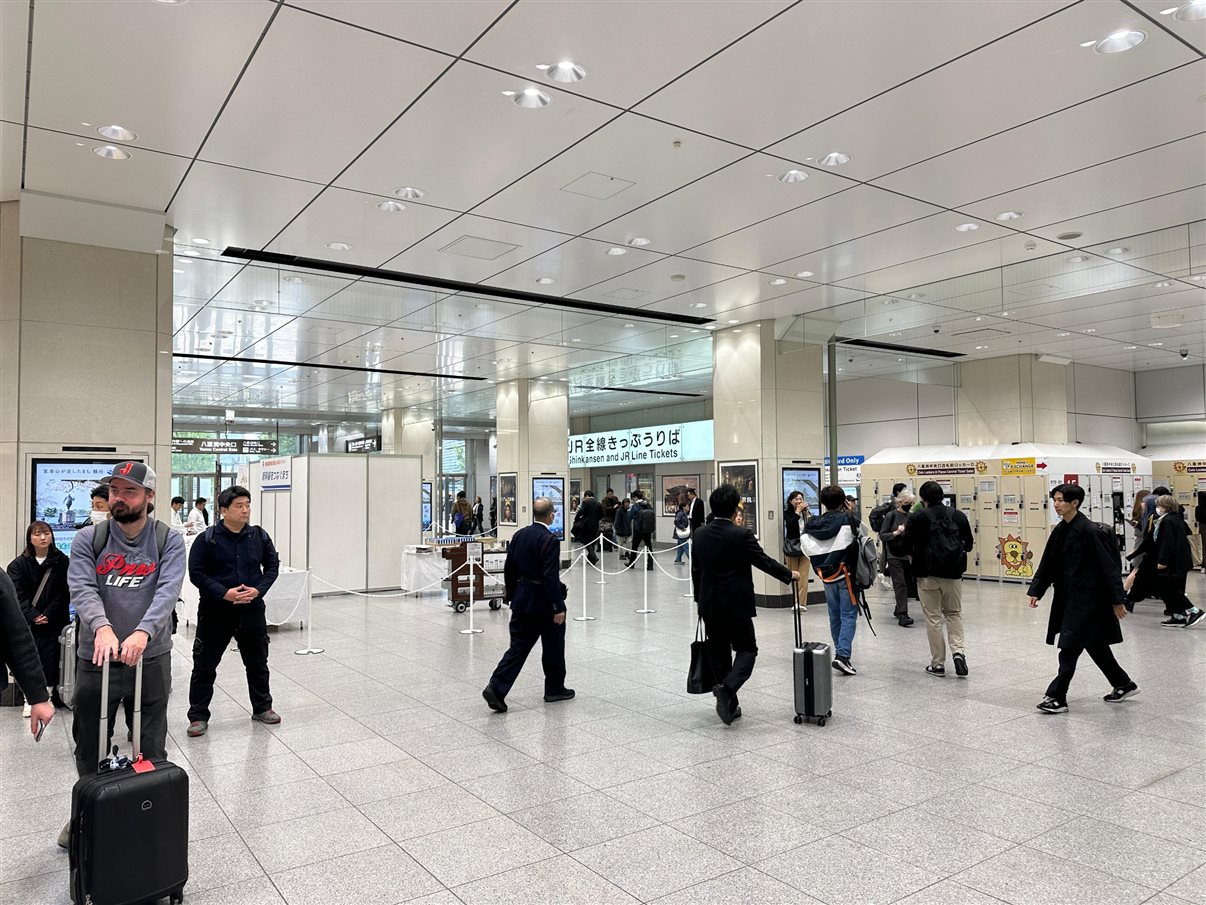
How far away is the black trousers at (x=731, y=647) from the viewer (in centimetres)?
591

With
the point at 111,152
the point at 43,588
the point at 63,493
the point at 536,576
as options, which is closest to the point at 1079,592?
the point at 536,576

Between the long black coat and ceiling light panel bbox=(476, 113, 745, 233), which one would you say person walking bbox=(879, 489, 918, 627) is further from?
ceiling light panel bbox=(476, 113, 745, 233)

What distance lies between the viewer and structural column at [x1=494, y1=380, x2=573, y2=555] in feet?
62.8

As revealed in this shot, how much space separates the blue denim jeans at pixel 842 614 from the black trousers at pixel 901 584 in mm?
3224

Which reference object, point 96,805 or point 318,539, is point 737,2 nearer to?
point 96,805

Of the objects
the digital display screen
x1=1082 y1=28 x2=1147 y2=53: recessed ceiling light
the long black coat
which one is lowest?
the long black coat

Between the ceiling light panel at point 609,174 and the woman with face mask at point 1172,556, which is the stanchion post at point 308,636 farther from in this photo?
the woman with face mask at point 1172,556

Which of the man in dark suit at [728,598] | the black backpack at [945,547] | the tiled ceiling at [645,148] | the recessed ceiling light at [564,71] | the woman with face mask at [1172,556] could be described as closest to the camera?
the tiled ceiling at [645,148]

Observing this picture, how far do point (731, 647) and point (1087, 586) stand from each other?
8.92ft

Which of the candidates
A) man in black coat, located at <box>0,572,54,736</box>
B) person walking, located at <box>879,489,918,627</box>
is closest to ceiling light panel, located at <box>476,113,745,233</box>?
man in black coat, located at <box>0,572,54,736</box>

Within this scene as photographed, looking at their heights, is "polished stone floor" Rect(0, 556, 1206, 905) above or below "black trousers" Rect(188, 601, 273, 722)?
below

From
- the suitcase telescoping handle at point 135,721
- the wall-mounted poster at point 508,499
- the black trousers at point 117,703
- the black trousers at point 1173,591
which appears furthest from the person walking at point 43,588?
the wall-mounted poster at point 508,499

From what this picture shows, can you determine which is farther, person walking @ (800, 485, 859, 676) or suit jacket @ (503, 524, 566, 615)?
person walking @ (800, 485, 859, 676)

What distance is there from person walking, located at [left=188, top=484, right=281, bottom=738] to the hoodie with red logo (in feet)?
6.28
